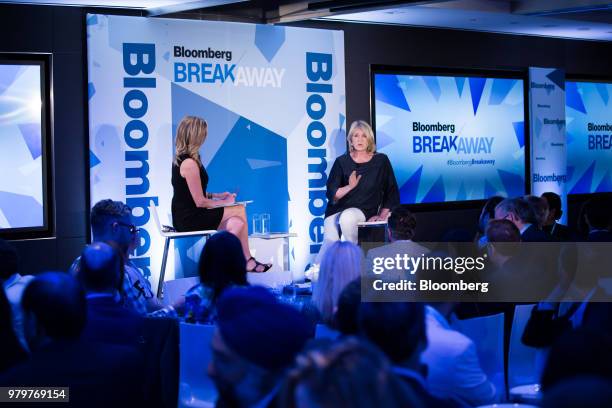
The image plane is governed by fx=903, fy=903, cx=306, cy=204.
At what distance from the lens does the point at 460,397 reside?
3.58 m

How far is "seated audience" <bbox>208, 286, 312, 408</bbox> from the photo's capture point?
2.34 meters

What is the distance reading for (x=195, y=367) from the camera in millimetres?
4523

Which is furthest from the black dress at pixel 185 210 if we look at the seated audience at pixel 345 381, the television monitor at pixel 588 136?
the seated audience at pixel 345 381

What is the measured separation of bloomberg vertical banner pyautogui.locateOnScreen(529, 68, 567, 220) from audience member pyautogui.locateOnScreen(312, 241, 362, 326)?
9.60m

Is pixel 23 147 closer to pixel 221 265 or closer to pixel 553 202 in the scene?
pixel 221 265

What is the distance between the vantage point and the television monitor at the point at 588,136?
46.0ft

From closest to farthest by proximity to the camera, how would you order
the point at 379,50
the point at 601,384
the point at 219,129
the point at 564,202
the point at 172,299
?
the point at 601,384 → the point at 172,299 → the point at 219,129 → the point at 379,50 → the point at 564,202

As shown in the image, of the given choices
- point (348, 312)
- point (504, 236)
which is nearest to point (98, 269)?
point (348, 312)

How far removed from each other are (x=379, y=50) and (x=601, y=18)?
10.0 ft

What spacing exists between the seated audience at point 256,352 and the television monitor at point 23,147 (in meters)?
6.29

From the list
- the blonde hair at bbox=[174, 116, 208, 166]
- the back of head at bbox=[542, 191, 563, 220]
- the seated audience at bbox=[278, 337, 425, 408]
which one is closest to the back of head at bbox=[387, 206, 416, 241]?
the back of head at bbox=[542, 191, 563, 220]

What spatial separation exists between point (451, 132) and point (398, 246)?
260 inches

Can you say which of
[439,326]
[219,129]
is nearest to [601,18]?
[219,129]

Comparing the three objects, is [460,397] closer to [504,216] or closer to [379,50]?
[504,216]
